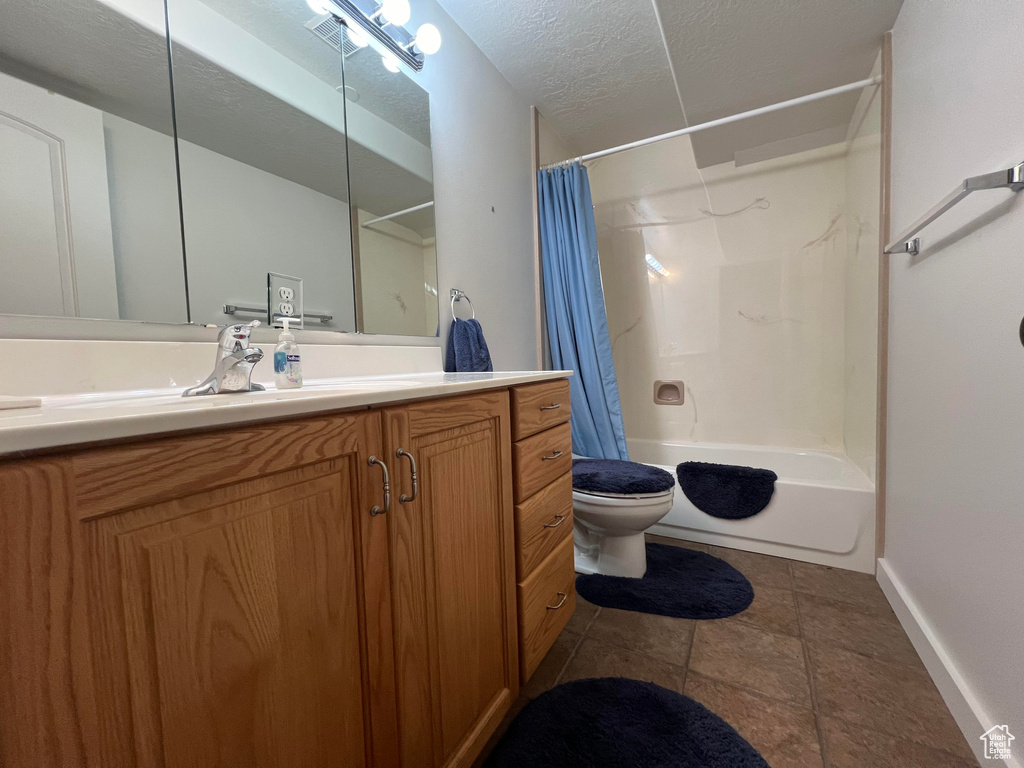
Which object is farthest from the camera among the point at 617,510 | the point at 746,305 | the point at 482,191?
the point at 746,305

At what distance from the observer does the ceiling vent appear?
1198mm

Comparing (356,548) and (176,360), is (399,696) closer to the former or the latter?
(356,548)

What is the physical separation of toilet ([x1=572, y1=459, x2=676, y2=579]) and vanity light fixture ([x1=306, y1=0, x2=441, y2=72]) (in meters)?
1.65

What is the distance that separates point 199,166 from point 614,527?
5.52 feet

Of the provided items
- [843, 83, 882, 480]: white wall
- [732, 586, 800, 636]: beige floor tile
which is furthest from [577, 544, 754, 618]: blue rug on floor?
[843, 83, 882, 480]: white wall

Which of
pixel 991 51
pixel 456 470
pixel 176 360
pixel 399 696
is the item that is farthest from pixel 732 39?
pixel 399 696

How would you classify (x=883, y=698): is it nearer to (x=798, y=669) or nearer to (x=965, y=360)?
(x=798, y=669)

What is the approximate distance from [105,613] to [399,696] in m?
0.47

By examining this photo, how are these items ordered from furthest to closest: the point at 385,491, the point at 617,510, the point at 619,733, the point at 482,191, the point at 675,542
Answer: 1. the point at 675,542
2. the point at 482,191
3. the point at 617,510
4. the point at 619,733
5. the point at 385,491

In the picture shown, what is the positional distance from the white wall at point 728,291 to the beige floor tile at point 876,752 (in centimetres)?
170

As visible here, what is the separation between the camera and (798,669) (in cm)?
121

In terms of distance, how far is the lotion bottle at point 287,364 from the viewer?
899 millimetres

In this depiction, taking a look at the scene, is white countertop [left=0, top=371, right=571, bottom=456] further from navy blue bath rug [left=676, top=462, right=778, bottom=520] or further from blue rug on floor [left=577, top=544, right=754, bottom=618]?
navy blue bath rug [left=676, top=462, right=778, bottom=520]

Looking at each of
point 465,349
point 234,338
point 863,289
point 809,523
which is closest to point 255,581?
point 234,338
